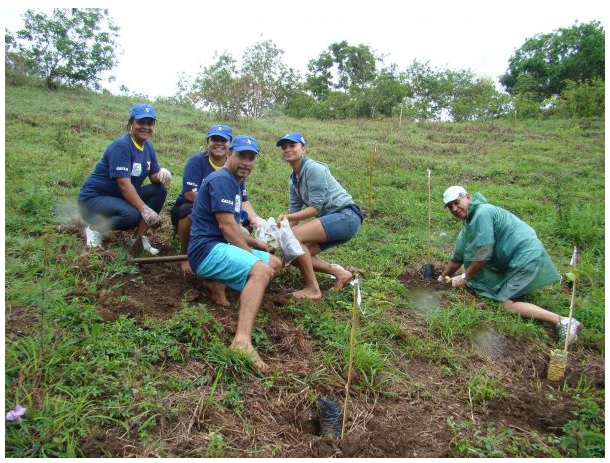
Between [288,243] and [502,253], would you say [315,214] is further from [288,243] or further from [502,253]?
[502,253]

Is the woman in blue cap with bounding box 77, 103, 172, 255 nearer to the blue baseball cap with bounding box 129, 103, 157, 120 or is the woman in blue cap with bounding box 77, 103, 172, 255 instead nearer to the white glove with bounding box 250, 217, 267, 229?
the blue baseball cap with bounding box 129, 103, 157, 120

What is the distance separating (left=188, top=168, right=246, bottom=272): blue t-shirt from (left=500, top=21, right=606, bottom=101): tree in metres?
24.1

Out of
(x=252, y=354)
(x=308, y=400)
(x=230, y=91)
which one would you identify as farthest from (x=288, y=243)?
(x=230, y=91)

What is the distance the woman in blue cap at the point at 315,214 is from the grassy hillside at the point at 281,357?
9.0 inches

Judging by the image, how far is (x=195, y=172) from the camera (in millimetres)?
4293

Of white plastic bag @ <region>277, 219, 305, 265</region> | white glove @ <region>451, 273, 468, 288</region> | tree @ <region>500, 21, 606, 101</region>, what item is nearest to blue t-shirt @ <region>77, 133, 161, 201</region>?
white plastic bag @ <region>277, 219, 305, 265</region>

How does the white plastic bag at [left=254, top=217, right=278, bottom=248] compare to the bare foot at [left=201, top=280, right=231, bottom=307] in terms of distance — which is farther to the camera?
the white plastic bag at [left=254, top=217, right=278, bottom=248]

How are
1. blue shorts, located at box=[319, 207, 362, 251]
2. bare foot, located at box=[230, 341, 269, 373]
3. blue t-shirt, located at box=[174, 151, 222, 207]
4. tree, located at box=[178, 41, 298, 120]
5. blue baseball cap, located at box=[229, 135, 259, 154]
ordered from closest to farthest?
bare foot, located at box=[230, 341, 269, 373] → blue baseball cap, located at box=[229, 135, 259, 154] → blue shorts, located at box=[319, 207, 362, 251] → blue t-shirt, located at box=[174, 151, 222, 207] → tree, located at box=[178, 41, 298, 120]

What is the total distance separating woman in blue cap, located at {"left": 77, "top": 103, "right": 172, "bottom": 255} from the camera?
13.4 ft

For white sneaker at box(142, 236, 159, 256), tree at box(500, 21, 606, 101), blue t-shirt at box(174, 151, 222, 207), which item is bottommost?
white sneaker at box(142, 236, 159, 256)

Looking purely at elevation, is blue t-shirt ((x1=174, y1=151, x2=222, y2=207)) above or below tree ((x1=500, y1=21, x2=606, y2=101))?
below

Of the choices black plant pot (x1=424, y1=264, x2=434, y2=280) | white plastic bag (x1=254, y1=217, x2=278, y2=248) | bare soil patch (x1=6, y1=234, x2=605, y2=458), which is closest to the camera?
bare soil patch (x1=6, y1=234, x2=605, y2=458)

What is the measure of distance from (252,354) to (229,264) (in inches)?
27.2

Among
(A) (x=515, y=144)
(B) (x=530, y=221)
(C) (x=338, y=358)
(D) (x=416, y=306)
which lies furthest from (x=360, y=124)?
(C) (x=338, y=358)
